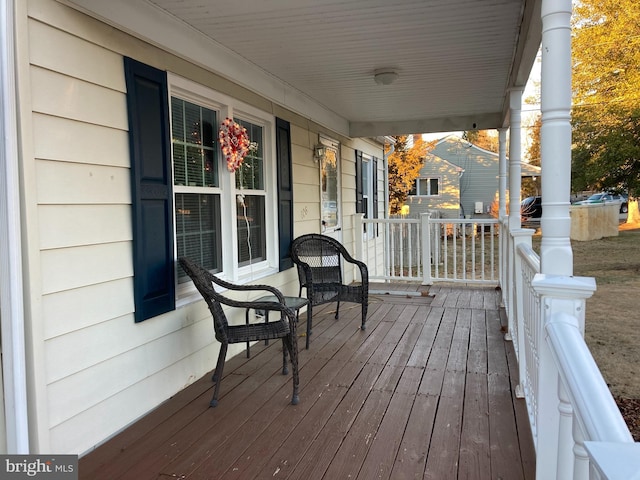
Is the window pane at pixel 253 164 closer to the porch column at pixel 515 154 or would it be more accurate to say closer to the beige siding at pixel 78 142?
the beige siding at pixel 78 142

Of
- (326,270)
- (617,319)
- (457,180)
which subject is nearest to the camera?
(326,270)

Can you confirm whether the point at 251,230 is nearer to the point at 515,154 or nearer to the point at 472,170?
the point at 515,154

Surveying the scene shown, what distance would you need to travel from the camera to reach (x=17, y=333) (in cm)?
195

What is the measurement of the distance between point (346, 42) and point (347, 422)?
2.46 meters

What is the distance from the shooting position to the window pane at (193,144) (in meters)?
3.11

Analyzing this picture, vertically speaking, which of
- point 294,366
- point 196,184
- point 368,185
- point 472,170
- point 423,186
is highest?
point 472,170

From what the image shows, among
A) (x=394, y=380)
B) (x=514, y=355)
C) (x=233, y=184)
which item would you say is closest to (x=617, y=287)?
(x=514, y=355)

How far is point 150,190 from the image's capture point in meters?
2.69

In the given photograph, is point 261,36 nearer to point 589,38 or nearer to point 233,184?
point 233,184

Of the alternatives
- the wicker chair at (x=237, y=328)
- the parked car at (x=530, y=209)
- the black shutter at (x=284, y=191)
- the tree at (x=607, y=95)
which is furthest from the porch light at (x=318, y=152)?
the parked car at (x=530, y=209)

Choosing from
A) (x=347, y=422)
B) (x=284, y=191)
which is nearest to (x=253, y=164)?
(x=284, y=191)

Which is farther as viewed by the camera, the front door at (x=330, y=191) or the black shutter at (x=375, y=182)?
the black shutter at (x=375, y=182)

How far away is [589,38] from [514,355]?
947 cm
